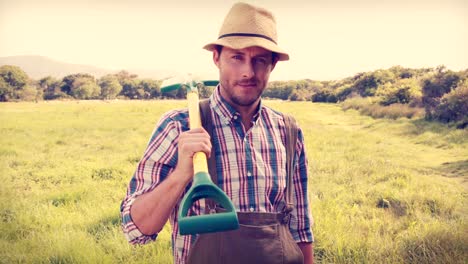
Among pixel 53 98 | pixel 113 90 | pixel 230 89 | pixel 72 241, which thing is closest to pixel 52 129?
pixel 72 241

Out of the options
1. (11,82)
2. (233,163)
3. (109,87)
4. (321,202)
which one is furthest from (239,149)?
(109,87)

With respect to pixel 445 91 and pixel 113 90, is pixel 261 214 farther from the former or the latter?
pixel 113 90

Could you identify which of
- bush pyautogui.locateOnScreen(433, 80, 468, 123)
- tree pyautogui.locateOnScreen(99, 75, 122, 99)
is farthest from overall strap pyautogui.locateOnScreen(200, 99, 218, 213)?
tree pyautogui.locateOnScreen(99, 75, 122, 99)

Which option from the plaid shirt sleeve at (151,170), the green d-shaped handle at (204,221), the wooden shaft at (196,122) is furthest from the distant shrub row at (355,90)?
the green d-shaped handle at (204,221)

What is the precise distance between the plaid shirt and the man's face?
6 cm

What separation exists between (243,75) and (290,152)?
432 mm

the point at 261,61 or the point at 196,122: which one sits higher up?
the point at 261,61

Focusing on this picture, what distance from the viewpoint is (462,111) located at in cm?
1382

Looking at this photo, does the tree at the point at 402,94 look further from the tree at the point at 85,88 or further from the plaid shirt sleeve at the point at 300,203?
the tree at the point at 85,88

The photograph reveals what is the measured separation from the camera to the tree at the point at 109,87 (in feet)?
163

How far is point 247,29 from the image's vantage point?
1632mm

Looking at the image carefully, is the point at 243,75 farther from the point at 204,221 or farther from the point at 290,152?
the point at 204,221

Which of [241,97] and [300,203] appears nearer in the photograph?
[241,97]

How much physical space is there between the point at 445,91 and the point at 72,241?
19432 millimetres
